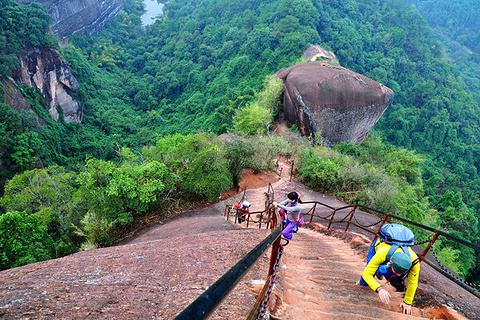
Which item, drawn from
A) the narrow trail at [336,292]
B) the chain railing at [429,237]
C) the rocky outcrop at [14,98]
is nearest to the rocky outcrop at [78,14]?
the rocky outcrop at [14,98]

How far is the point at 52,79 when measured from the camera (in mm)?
38531

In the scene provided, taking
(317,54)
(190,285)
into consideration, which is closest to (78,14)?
(317,54)

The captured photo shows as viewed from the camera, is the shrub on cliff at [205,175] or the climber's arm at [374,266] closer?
the climber's arm at [374,266]

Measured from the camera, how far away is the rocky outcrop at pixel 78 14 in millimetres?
52188

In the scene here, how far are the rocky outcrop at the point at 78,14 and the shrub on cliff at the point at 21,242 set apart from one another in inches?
1739

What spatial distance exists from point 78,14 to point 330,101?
2155 inches

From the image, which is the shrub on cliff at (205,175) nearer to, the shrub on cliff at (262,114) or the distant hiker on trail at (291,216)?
the distant hiker on trail at (291,216)

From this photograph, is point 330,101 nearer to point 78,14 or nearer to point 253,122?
point 253,122

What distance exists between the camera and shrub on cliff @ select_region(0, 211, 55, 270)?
36.2 ft

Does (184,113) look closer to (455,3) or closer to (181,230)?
(181,230)

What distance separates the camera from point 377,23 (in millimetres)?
54750

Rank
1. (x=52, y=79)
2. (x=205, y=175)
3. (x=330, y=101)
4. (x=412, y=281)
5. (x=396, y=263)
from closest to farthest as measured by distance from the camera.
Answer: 1. (x=396, y=263)
2. (x=412, y=281)
3. (x=205, y=175)
4. (x=330, y=101)
5. (x=52, y=79)

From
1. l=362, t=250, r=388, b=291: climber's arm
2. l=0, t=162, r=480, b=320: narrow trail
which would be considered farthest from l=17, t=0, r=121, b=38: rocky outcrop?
l=362, t=250, r=388, b=291: climber's arm

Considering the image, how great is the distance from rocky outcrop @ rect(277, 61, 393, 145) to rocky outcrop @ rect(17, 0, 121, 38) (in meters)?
40.9
